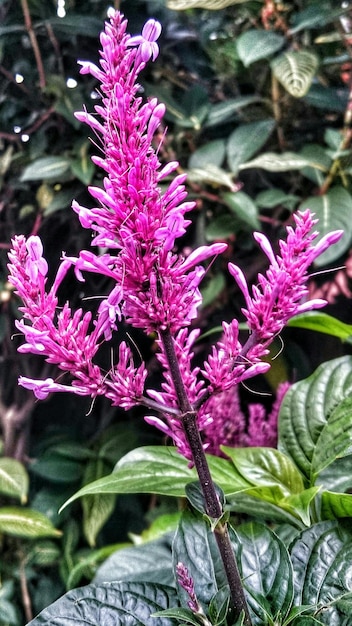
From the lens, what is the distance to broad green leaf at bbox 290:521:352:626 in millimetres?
459

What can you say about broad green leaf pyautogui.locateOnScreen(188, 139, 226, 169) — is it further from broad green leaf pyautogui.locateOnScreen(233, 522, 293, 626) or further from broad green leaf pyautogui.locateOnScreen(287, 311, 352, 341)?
broad green leaf pyautogui.locateOnScreen(233, 522, 293, 626)

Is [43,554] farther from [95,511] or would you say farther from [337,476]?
[337,476]

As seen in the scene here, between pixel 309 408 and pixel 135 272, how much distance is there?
1.31 feet

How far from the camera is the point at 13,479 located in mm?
1349

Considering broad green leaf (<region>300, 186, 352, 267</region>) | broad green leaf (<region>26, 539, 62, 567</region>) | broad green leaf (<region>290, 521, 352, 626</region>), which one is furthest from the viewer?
broad green leaf (<region>26, 539, 62, 567</region>)

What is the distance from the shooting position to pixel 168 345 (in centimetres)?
37

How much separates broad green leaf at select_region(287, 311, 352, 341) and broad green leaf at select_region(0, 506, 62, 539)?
806mm

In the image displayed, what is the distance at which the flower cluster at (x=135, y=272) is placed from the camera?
0.36m

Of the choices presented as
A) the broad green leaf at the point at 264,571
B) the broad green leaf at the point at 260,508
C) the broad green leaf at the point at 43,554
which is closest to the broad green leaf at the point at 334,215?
the broad green leaf at the point at 260,508

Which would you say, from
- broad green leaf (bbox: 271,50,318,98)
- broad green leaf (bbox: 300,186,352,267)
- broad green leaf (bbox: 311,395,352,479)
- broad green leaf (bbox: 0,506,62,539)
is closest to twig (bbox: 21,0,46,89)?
broad green leaf (bbox: 271,50,318,98)

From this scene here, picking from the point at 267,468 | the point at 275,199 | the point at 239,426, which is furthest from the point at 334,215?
the point at 267,468

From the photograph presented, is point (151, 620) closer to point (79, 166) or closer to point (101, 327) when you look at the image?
point (101, 327)

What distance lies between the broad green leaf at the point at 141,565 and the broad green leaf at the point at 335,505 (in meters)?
0.19

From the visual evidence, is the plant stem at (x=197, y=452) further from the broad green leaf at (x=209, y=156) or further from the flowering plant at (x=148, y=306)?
the broad green leaf at (x=209, y=156)
